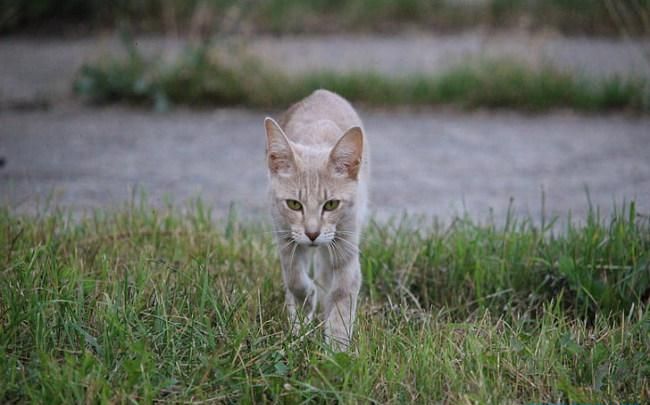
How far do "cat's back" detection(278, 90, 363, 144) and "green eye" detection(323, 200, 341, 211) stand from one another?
520 mm

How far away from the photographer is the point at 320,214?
346 centimetres

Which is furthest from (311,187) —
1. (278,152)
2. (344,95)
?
(344,95)

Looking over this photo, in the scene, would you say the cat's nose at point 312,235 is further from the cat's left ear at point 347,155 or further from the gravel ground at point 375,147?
the gravel ground at point 375,147

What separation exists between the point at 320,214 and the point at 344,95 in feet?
13.2

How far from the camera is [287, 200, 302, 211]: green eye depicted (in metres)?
3.48

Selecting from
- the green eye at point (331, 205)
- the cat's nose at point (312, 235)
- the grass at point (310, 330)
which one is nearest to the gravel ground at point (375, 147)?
the grass at point (310, 330)

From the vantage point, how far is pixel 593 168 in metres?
6.09

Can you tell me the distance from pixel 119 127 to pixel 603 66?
4313mm

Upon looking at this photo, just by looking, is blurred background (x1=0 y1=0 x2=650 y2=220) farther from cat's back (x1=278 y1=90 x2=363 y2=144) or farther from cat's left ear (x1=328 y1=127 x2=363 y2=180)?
cat's left ear (x1=328 y1=127 x2=363 y2=180)

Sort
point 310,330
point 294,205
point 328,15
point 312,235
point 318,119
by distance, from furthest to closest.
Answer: point 328,15 → point 318,119 → point 294,205 → point 312,235 → point 310,330

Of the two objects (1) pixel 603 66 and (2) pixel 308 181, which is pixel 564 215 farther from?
(1) pixel 603 66

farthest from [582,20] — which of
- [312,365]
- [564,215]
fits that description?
[312,365]

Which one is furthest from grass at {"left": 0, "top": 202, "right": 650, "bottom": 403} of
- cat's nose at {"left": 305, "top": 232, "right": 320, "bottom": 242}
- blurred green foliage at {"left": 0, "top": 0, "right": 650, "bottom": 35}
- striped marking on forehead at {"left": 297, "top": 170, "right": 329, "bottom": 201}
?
blurred green foliage at {"left": 0, "top": 0, "right": 650, "bottom": 35}

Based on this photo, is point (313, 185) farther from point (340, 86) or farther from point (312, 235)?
point (340, 86)
